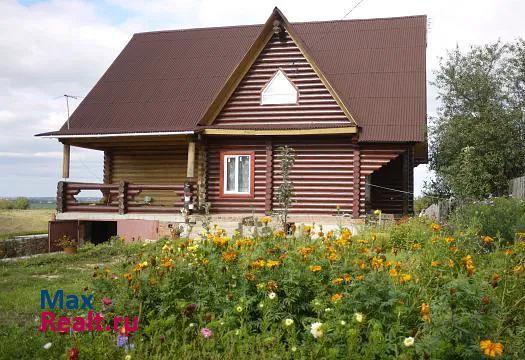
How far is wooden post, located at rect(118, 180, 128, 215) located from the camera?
52.9 feet

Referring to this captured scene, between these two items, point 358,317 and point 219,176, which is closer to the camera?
point 358,317

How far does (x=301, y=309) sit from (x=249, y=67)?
12108 millimetres

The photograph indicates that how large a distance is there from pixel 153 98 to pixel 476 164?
10417 mm

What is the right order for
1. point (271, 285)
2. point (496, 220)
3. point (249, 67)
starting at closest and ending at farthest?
1. point (271, 285)
2. point (496, 220)
3. point (249, 67)

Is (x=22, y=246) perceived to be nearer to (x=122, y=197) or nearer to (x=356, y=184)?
(x=122, y=197)

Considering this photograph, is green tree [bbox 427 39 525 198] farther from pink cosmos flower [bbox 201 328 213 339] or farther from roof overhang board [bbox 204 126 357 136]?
pink cosmos flower [bbox 201 328 213 339]

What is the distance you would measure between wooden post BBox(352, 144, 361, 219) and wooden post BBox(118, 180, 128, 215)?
663 centimetres

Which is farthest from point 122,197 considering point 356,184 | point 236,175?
point 356,184

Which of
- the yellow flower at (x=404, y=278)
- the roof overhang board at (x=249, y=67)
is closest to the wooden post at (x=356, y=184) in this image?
the roof overhang board at (x=249, y=67)

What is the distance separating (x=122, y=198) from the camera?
53.0ft

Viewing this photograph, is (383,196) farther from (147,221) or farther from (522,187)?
(147,221)

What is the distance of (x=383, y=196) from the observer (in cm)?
1764

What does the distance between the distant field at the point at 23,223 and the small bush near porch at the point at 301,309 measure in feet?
59.6

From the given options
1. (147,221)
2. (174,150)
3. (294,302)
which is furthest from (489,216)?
(174,150)
